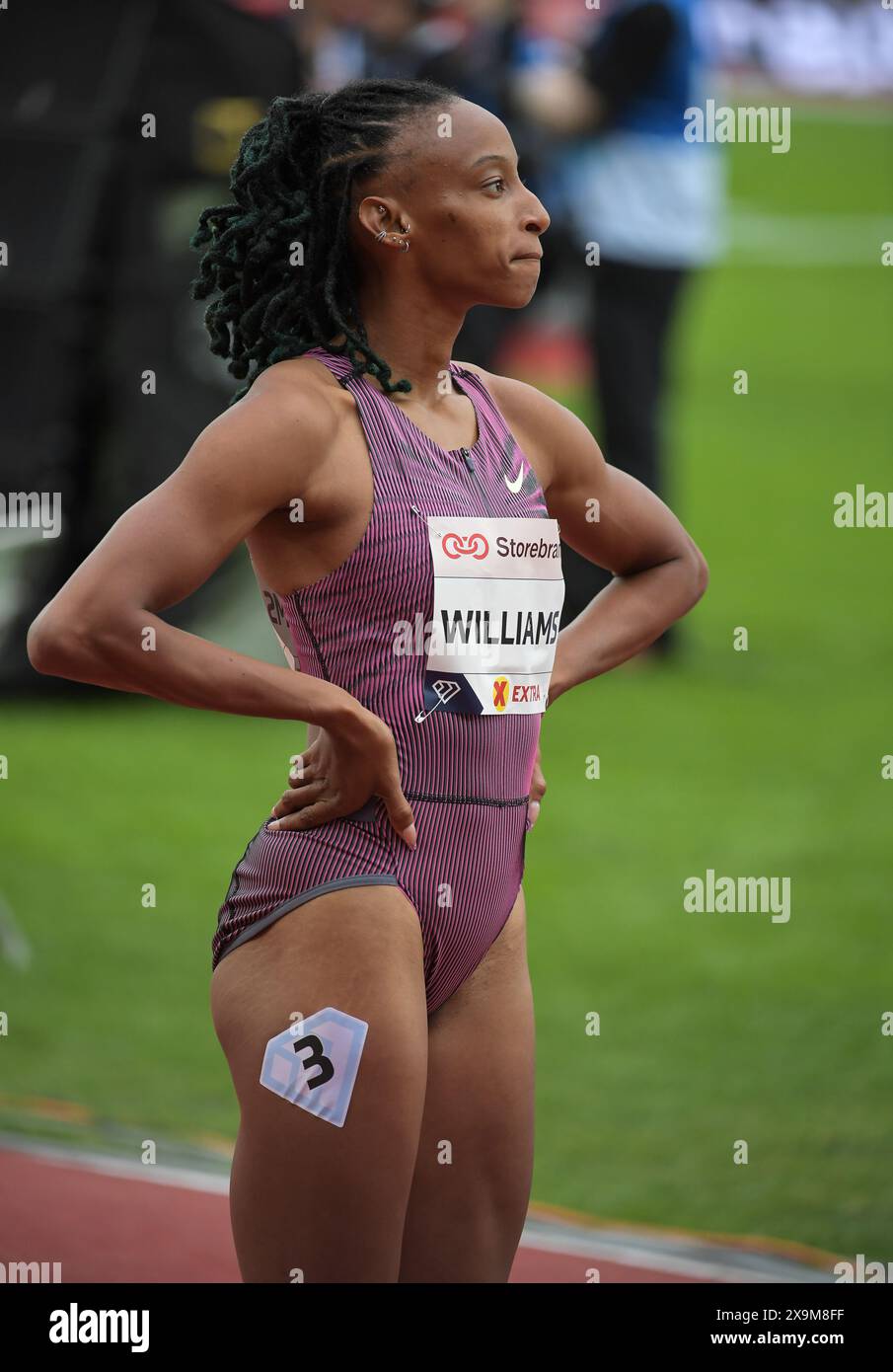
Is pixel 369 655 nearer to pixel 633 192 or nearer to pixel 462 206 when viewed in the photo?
pixel 462 206

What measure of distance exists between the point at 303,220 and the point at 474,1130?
1393 mm

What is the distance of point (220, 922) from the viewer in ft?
9.68

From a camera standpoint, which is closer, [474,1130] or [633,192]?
[474,1130]

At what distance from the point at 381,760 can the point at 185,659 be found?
0.31 m

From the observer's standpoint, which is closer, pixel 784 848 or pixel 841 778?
pixel 784 848

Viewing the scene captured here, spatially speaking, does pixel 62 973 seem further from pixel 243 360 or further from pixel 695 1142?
pixel 243 360

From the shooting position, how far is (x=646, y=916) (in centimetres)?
810

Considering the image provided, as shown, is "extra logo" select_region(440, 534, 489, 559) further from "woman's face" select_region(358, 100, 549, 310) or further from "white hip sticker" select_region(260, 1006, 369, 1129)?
"white hip sticker" select_region(260, 1006, 369, 1129)

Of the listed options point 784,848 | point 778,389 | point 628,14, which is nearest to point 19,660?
point 784,848

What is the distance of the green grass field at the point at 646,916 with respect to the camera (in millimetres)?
5844

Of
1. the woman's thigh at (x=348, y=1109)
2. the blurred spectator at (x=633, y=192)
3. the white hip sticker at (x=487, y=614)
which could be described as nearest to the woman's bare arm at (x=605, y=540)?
the white hip sticker at (x=487, y=614)

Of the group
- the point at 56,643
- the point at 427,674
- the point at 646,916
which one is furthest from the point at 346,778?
the point at 646,916
